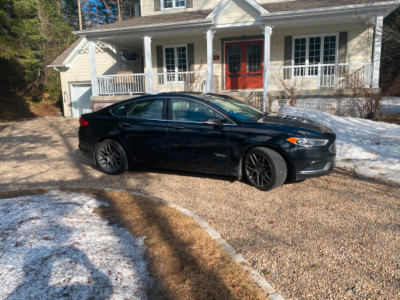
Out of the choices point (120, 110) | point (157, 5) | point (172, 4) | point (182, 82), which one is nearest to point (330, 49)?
point (182, 82)

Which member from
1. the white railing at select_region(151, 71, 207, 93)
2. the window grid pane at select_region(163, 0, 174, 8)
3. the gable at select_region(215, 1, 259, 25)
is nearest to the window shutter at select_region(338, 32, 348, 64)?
the gable at select_region(215, 1, 259, 25)

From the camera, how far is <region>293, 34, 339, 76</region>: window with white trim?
529 inches

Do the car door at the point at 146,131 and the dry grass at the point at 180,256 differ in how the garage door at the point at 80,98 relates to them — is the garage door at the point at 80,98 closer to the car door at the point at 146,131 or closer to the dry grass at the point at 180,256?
the car door at the point at 146,131

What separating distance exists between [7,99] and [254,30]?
727 inches

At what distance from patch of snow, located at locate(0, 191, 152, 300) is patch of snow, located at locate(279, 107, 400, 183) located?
195 inches

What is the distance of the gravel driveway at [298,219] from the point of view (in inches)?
109

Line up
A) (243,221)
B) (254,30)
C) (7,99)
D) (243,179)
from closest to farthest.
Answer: (243,221) → (243,179) → (254,30) → (7,99)

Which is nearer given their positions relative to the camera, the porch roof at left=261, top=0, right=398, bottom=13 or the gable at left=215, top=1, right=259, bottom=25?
the porch roof at left=261, top=0, right=398, bottom=13

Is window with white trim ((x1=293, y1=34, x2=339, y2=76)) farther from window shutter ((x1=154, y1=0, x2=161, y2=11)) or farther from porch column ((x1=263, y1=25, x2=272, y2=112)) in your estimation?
window shutter ((x1=154, y1=0, x2=161, y2=11))

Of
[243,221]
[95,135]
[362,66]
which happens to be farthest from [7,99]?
[243,221]

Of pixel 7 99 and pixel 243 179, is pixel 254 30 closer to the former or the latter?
pixel 243 179

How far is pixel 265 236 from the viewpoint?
3.59m

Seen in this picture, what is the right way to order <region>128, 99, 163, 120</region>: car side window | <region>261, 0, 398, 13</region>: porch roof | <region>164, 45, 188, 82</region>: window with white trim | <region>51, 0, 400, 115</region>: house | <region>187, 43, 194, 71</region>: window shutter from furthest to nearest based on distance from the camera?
<region>164, 45, 188, 82</region>: window with white trim < <region>187, 43, 194, 71</region>: window shutter < <region>51, 0, 400, 115</region>: house < <region>261, 0, 398, 13</region>: porch roof < <region>128, 99, 163, 120</region>: car side window

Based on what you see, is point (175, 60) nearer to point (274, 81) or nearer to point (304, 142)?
point (274, 81)
